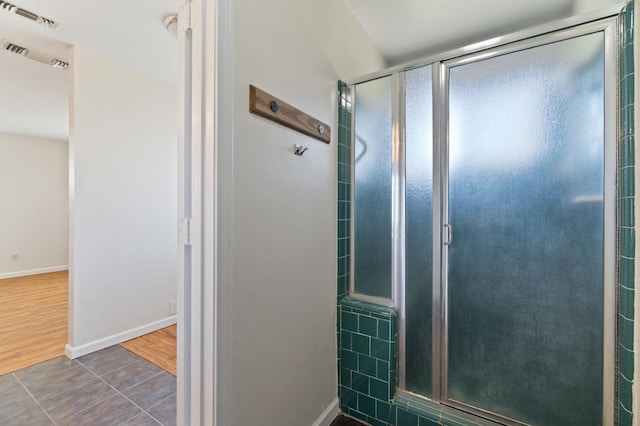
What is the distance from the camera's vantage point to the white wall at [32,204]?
4578 millimetres

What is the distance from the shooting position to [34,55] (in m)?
2.24

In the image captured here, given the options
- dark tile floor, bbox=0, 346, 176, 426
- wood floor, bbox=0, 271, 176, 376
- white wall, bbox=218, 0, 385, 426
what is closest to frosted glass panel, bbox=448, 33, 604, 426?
white wall, bbox=218, 0, 385, 426

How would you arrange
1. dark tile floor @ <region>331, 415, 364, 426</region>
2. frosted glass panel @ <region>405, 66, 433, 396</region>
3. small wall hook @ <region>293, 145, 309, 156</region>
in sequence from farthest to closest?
dark tile floor @ <region>331, 415, 364, 426</region>
frosted glass panel @ <region>405, 66, 433, 396</region>
small wall hook @ <region>293, 145, 309, 156</region>

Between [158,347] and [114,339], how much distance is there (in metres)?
0.40

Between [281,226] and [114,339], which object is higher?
[281,226]

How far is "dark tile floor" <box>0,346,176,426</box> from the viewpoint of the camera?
155cm

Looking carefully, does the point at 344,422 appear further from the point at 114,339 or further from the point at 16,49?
the point at 16,49

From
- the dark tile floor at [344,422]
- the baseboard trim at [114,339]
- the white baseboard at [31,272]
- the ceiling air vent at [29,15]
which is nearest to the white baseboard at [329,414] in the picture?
the dark tile floor at [344,422]

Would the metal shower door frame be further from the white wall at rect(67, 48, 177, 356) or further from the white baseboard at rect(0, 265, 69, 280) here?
the white baseboard at rect(0, 265, 69, 280)

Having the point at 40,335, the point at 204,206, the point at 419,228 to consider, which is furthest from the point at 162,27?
the point at 40,335

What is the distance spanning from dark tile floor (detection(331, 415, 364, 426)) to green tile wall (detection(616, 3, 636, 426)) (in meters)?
1.14

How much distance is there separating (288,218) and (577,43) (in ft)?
4.70

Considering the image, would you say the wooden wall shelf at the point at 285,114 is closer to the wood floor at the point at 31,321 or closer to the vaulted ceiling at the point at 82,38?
the vaulted ceiling at the point at 82,38

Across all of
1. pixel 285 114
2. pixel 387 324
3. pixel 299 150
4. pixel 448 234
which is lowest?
pixel 387 324
